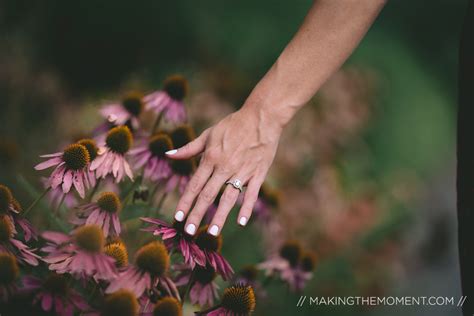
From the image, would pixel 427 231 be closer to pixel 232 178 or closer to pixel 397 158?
pixel 397 158

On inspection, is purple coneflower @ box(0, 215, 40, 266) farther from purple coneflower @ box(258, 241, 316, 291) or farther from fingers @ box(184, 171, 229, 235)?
purple coneflower @ box(258, 241, 316, 291)

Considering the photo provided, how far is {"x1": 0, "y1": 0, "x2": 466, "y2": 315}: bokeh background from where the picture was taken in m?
2.76

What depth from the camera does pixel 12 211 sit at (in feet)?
3.41

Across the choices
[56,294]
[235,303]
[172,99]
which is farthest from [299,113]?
[56,294]

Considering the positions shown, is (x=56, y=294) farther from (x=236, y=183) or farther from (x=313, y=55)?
(x=313, y=55)

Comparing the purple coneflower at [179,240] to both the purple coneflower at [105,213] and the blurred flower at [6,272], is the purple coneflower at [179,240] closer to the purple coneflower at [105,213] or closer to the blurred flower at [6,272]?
the purple coneflower at [105,213]

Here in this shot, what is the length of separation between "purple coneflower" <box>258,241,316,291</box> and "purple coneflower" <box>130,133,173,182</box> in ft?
1.47

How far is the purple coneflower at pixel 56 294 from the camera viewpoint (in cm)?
92

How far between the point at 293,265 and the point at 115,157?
67 cm

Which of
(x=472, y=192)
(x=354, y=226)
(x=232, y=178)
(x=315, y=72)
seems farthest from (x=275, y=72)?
(x=354, y=226)

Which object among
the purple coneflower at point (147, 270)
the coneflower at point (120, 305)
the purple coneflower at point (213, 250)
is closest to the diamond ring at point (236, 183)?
the purple coneflower at point (213, 250)

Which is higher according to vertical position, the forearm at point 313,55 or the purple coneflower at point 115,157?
the forearm at point 313,55

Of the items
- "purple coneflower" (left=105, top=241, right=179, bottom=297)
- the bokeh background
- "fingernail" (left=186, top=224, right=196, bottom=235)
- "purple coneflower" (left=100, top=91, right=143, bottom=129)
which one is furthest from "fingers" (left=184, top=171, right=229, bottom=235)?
the bokeh background

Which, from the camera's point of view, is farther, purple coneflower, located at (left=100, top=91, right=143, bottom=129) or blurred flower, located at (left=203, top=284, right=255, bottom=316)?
purple coneflower, located at (left=100, top=91, right=143, bottom=129)
